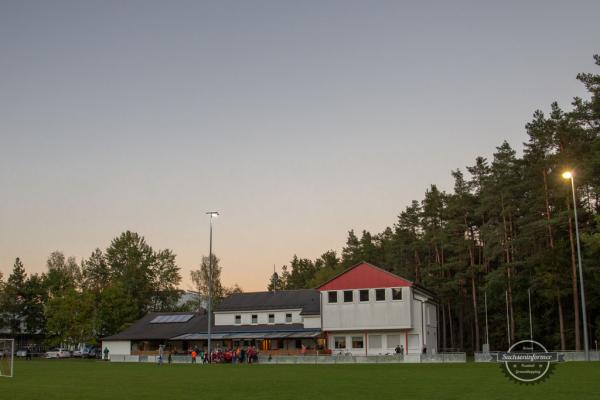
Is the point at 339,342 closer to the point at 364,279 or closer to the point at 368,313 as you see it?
the point at 368,313

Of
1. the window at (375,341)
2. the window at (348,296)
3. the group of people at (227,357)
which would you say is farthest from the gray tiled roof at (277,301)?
the group of people at (227,357)

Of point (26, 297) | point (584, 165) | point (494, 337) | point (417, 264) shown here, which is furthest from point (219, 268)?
point (584, 165)

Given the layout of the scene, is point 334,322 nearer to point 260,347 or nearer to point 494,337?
point 260,347

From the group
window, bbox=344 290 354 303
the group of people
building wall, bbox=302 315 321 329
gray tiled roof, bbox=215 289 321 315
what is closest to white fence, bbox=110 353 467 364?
the group of people

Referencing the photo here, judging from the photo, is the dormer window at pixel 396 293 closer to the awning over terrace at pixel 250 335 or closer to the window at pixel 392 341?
the window at pixel 392 341

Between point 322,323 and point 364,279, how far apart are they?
251 inches

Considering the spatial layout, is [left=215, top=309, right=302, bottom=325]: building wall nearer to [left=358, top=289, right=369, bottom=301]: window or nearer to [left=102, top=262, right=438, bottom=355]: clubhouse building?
[left=102, top=262, right=438, bottom=355]: clubhouse building

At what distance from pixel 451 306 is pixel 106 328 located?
4869 cm

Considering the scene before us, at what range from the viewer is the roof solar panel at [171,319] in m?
79.7

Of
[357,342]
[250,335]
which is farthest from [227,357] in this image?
[357,342]

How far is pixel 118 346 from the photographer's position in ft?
257

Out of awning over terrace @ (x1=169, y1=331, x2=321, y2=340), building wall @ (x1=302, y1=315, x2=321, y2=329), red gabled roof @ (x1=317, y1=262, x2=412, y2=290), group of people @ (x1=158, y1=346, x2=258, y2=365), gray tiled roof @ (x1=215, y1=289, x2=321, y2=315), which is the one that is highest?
red gabled roof @ (x1=317, y1=262, x2=412, y2=290)

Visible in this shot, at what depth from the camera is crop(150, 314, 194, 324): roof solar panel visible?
79.7 meters

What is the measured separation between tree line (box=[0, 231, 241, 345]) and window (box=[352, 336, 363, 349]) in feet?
132
